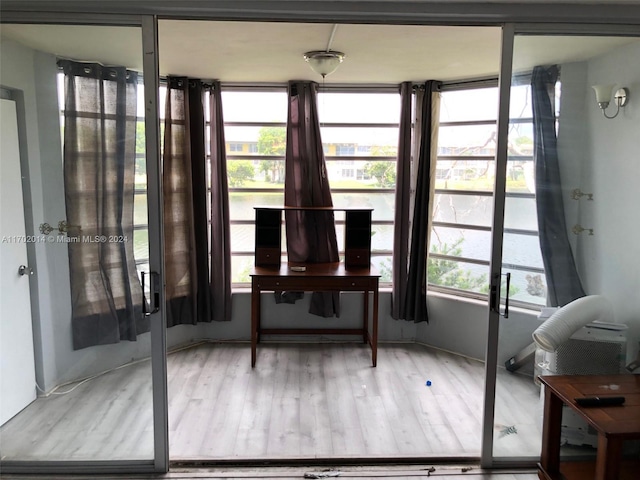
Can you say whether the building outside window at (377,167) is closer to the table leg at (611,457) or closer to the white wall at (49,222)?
the white wall at (49,222)

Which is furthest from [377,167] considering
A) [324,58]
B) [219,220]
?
[324,58]

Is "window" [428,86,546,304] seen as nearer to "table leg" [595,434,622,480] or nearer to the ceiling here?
the ceiling

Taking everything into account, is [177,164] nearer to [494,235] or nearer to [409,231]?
[409,231]

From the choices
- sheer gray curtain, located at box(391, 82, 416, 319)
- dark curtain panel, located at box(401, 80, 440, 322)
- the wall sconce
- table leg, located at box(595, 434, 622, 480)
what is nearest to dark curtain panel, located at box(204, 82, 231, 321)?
sheer gray curtain, located at box(391, 82, 416, 319)

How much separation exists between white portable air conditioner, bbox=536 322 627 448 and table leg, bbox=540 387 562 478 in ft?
0.62

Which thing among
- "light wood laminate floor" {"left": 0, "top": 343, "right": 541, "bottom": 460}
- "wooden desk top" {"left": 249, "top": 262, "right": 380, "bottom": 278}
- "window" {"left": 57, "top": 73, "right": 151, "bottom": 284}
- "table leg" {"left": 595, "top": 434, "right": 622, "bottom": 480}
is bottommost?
"light wood laminate floor" {"left": 0, "top": 343, "right": 541, "bottom": 460}

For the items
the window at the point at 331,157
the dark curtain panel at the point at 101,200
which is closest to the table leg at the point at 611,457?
the dark curtain panel at the point at 101,200

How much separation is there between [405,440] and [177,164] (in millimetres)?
2944

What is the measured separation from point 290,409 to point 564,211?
2.09 meters

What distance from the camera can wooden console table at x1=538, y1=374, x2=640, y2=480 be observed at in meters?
2.06

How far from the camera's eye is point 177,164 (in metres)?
4.56

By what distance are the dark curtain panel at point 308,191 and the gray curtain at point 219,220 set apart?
560 millimetres

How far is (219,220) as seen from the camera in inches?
186

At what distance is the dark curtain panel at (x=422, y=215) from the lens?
4.57 meters
